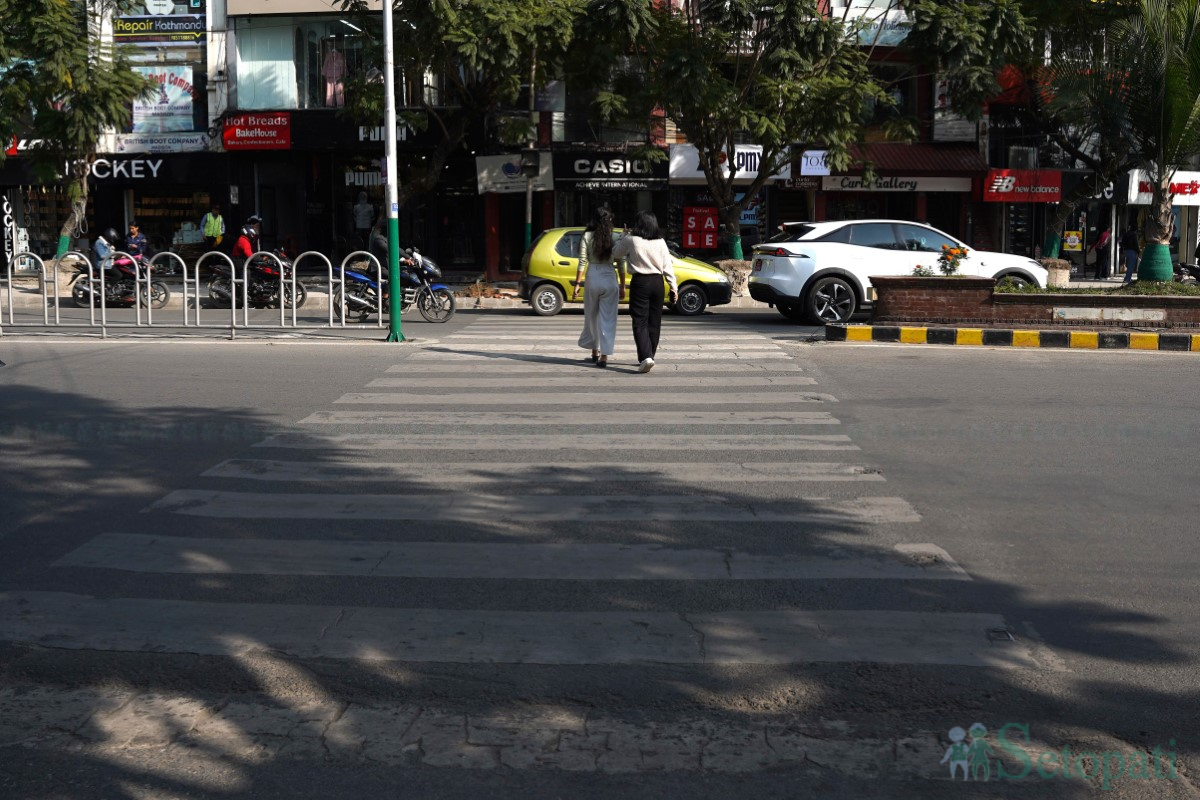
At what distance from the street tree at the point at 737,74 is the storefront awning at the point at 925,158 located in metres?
5.71

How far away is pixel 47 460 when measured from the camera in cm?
877

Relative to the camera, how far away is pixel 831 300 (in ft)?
60.1

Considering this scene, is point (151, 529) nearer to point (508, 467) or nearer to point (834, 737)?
point (508, 467)

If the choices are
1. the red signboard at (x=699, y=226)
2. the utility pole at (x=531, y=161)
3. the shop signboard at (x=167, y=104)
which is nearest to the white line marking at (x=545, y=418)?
the utility pole at (x=531, y=161)

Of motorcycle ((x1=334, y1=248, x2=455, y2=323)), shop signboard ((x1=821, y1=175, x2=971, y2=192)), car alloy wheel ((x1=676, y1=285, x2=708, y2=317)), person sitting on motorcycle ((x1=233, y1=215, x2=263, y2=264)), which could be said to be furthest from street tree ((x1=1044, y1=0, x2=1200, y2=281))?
person sitting on motorcycle ((x1=233, y1=215, x2=263, y2=264))

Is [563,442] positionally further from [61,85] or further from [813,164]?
[813,164]

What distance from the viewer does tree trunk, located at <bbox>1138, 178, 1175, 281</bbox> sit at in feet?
60.0

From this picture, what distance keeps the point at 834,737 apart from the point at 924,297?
12.9m

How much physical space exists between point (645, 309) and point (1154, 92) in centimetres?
1024

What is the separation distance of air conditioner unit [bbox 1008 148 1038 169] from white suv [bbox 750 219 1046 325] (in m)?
14.5

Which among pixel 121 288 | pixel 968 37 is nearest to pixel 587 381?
pixel 121 288

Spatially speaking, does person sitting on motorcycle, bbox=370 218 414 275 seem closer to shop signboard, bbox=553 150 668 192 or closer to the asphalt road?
the asphalt road

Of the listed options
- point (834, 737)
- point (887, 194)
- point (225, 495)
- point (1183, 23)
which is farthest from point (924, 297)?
point (887, 194)

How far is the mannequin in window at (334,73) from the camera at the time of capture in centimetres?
3036
